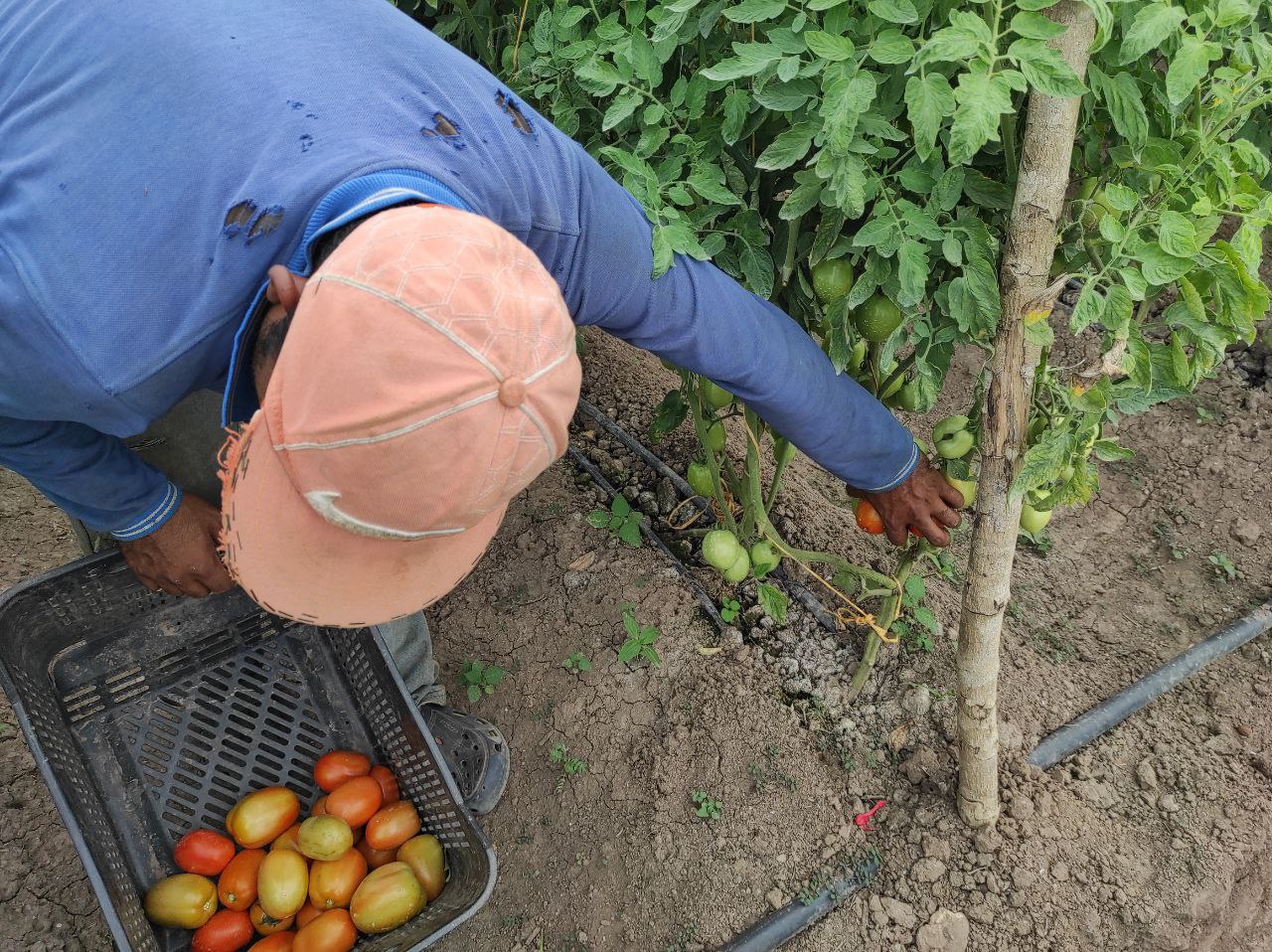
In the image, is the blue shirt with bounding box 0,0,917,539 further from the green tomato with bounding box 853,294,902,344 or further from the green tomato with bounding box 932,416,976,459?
the green tomato with bounding box 932,416,976,459

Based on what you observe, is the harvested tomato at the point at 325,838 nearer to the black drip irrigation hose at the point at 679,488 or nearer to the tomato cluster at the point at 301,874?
the tomato cluster at the point at 301,874

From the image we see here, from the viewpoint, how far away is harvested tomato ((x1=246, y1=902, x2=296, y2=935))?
171 centimetres

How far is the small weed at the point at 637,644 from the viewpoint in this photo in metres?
2.03

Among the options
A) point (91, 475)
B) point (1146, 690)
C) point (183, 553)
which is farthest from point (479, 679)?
point (1146, 690)

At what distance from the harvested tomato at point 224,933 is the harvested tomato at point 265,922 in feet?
0.04

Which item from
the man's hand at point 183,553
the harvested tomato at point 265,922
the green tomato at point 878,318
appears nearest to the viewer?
the green tomato at point 878,318

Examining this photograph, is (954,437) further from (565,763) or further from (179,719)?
(179,719)

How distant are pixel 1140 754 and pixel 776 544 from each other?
967 millimetres

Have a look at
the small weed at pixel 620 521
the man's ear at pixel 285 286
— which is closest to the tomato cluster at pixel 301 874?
the small weed at pixel 620 521

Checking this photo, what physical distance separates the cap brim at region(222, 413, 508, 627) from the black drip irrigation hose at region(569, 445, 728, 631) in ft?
3.84

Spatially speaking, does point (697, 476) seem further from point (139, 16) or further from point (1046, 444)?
point (139, 16)

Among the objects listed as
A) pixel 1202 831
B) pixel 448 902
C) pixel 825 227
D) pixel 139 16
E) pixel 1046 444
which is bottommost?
pixel 1202 831

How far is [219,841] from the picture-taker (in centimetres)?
174

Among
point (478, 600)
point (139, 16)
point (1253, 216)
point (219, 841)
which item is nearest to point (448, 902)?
point (219, 841)
